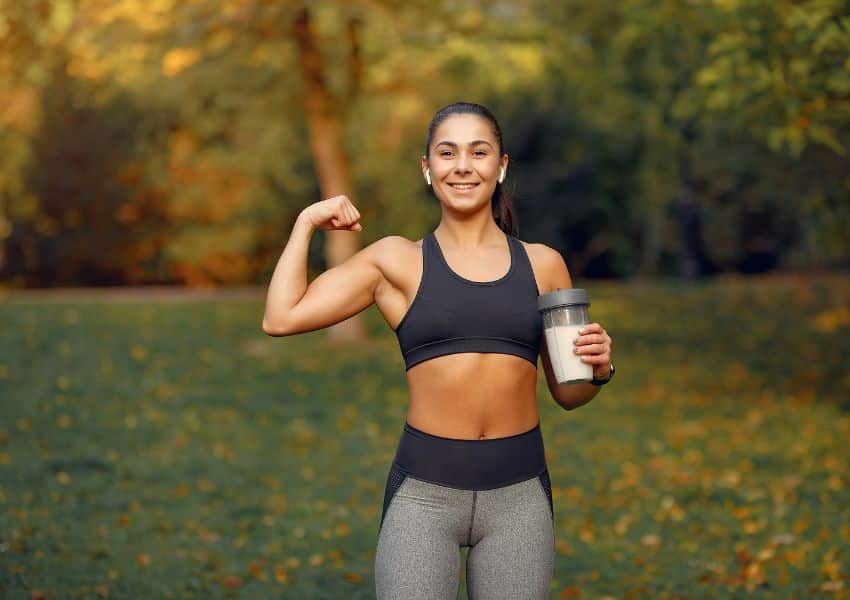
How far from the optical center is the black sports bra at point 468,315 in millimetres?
3027

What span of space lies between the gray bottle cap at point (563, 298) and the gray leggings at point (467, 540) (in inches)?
19.3

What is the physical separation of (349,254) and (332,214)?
13.3 m

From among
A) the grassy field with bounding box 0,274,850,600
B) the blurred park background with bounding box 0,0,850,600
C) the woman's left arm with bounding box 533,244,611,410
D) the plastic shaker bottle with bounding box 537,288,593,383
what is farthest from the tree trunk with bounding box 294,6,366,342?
the plastic shaker bottle with bounding box 537,288,593,383

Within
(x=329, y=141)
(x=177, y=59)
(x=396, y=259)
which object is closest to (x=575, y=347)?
(x=396, y=259)

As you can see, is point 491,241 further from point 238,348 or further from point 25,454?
point 238,348

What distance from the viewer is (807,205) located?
40.7ft

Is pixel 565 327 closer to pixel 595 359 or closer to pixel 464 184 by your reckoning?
pixel 595 359

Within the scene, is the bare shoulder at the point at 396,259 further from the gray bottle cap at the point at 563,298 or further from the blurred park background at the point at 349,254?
the blurred park background at the point at 349,254

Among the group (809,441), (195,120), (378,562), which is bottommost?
(809,441)

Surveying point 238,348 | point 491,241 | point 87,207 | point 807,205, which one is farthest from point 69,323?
point 491,241

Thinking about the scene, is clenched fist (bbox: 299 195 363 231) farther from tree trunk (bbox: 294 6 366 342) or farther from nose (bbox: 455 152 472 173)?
tree trunk (bbox: 294 6 366 342)

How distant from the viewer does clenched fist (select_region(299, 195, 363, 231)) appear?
308 cm

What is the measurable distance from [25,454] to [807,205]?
8090 mm

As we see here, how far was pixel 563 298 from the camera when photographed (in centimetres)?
291
